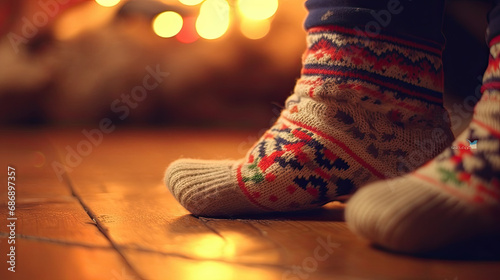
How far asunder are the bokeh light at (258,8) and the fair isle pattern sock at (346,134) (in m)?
1.25

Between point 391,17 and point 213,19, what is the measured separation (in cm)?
132

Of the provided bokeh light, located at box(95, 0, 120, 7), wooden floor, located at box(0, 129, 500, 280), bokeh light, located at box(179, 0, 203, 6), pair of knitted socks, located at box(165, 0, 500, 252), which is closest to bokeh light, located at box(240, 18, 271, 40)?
bokeh light, located at box(179, 0, 203, 6)

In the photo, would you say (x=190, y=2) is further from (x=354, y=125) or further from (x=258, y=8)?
(x=354, y=125)

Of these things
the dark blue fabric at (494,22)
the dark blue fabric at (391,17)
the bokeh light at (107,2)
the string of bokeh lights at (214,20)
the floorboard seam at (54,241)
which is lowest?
the floorboard seam at (54,241)

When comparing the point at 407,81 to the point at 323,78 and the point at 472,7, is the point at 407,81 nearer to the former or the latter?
the point at 323,78

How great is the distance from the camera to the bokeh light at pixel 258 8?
1.85 m

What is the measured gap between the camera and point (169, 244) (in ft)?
1.63

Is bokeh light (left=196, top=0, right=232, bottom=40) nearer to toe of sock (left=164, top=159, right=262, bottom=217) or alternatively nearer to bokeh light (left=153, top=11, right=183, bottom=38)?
bokeh light (left=153, top=11, right=183, bottom=38)

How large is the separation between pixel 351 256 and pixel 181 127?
5.02 feet

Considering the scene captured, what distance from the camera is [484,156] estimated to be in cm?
45

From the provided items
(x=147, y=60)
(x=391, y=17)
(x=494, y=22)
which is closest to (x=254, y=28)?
(x=147, y=60)

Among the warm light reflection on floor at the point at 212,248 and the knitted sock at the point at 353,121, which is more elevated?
the knitted sock at the point at 353,121

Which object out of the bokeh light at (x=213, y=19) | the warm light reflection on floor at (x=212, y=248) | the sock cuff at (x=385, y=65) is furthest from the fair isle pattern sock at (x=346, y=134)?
the bokeh light at (x=213, y=19)

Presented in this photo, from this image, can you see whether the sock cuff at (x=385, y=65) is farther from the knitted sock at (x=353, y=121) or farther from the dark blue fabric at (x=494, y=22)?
the dark blue fabric at (x=494, y=22)
